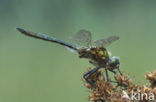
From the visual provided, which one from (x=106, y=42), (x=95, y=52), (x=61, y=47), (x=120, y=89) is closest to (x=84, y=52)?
(x=95, y=52)

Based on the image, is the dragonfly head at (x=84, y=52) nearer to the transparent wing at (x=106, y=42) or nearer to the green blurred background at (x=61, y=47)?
the transparent wing at (x=106, y=42)

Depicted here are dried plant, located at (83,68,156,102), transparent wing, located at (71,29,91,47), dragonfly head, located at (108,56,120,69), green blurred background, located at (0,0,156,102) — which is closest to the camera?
dried plant, located at (83,68,156,102)

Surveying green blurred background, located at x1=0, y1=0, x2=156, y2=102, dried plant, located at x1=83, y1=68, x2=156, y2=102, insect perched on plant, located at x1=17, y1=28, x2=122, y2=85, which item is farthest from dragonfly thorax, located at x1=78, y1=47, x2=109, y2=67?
green blurred background, located at x1=0, y1=0, x2=156, y2=102

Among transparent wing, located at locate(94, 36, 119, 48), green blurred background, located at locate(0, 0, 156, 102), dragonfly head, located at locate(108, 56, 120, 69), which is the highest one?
green blurred background, located at locate(0, 0, 156, 102)

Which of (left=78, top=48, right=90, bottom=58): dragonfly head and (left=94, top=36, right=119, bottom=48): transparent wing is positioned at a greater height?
(left=94, top=36, right=119, bottom=48): transparent wing

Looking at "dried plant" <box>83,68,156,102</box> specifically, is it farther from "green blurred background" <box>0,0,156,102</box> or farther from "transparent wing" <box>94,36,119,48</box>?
"green blurred background" <box>0,0,156,102</box>

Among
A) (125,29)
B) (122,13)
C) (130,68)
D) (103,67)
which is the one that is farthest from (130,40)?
(103,67)

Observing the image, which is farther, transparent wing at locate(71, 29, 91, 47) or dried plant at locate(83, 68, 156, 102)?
transparent wing at locate(71, 29, 91, 47)
